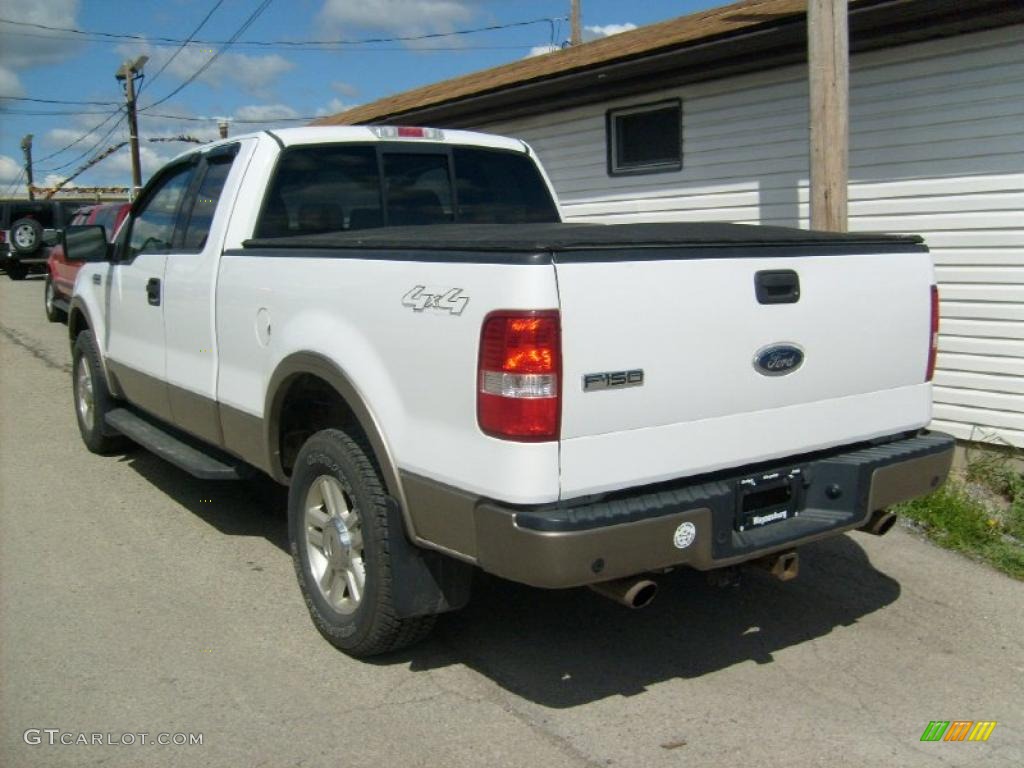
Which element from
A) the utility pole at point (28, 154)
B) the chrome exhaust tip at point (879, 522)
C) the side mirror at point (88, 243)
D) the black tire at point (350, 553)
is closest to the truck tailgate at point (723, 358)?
the chrome exhaust tip at point (879, 522)

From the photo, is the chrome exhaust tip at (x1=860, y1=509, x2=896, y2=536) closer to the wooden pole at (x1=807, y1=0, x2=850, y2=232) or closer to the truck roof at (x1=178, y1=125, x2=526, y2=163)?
the wooden pole at (x1=807, y1=0, x2=850, y2=232)

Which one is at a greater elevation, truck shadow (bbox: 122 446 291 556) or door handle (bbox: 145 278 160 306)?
door handle (bbox: 145 278 160 306)

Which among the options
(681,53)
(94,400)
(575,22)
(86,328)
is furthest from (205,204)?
(575,22)

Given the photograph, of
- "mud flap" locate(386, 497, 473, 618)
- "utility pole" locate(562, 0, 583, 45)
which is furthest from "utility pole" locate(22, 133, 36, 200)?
"mud flap" locate(386, 497, 473, 618)

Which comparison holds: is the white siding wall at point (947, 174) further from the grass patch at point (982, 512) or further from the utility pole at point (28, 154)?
the utility pole at point (28, 154)

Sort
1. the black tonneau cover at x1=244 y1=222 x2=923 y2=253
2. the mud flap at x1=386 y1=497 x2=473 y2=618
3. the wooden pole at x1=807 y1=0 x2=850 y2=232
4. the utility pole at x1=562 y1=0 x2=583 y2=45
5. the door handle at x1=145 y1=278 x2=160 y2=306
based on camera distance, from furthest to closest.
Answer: the utility pole at x1=562 y1=0 x2=583 y2=45, the wooden pole at x1=807 y1=0 x2=850 y2=232, the door handle at x1=145 y1=278 x2=160 y2=306, the mud flap at x1=386 y1=497 x2=473 y2=618, the black tonneau cover at x1=244 y1=222 x2=923 y2=253

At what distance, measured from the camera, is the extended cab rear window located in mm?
4938

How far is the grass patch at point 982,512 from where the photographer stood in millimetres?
5367

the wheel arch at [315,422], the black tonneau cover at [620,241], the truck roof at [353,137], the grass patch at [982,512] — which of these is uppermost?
the truck roof at [353,137]

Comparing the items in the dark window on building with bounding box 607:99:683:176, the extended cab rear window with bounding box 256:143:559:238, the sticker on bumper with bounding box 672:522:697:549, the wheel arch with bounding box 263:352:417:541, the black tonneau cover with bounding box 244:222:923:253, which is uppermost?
the dark window on building with bounding box 607:99:683:176

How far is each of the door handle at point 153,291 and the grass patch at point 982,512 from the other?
13.3 ft

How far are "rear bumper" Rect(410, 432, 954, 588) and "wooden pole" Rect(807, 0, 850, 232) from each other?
2.30 m

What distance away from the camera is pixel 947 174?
22.2ft

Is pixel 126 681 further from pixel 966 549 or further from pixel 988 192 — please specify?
pixel 988 192
